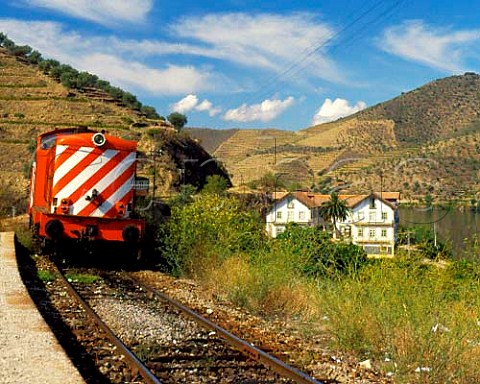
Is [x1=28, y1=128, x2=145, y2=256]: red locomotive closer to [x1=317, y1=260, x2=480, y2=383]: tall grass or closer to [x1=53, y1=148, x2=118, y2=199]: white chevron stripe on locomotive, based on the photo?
[x1=53, y1=148, x2=118, y2=199]: white chevron stripe on locomotive

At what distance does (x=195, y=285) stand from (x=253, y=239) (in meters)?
2.29

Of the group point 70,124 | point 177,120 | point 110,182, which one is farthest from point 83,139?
point 177,120

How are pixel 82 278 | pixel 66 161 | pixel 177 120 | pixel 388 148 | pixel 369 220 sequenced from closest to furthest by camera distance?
pixel 82 278 → pixel 66 161 → pixel 369 220 → pixel 177 120 → pixel 388 148

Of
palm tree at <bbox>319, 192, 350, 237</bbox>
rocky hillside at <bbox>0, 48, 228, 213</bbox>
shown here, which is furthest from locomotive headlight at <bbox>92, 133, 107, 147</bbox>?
rocky hillside at <bbox>0, 48, 228, 213</bbox>

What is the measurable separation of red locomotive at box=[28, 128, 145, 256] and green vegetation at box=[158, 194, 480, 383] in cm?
Result: 201

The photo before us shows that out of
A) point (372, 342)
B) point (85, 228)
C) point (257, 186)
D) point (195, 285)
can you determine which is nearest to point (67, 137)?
point (85, 228)

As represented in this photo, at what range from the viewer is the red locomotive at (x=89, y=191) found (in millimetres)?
14117

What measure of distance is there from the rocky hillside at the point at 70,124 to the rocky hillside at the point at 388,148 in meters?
11.5

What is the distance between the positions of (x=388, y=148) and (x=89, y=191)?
370 ft

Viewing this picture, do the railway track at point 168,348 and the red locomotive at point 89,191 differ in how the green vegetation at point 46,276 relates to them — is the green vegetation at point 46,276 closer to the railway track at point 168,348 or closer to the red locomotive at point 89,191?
the red locomotive at point 89,191

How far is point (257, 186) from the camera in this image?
228ft

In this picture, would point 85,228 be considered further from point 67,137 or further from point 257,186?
point 257,186

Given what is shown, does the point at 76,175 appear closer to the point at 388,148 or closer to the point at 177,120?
the point at 177,120

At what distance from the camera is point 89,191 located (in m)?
14.7
